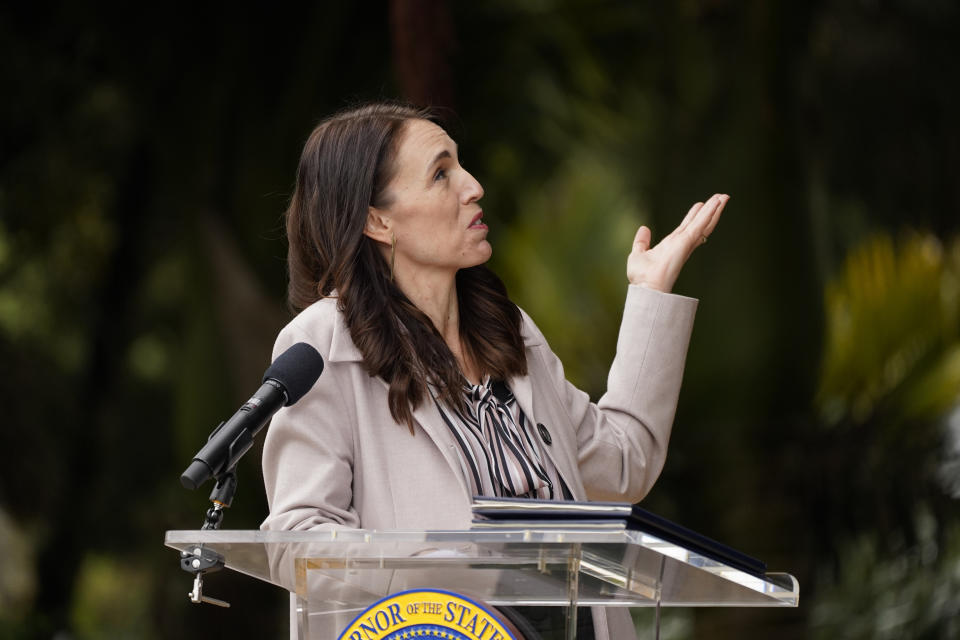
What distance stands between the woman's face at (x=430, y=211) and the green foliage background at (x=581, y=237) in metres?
2.29

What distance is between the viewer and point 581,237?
8758 mm

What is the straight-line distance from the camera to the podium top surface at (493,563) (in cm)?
202

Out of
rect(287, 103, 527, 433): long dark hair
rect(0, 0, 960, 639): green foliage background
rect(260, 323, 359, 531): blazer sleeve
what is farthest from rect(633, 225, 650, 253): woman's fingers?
rect(0, 0, 960, 639): green foliage background

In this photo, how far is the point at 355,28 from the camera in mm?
7840

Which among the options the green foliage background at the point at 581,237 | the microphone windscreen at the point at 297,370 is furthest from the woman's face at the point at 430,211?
the green foliage background at the point at 581,237

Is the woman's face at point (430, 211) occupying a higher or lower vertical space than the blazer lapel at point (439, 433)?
higher

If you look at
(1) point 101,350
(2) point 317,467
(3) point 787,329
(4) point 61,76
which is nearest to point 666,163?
(3) point 787,329

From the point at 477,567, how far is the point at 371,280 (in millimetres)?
895

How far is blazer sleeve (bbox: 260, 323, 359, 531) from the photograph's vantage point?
2.41 meters

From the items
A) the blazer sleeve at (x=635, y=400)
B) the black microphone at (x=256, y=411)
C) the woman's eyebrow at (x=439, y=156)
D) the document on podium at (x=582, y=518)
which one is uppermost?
the woman's eyebrow at (x=439, y=156)

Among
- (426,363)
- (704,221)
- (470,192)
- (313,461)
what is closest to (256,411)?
(313,461)

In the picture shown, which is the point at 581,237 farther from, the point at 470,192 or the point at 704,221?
the point at 470,192

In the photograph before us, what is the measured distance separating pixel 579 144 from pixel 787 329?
555cm

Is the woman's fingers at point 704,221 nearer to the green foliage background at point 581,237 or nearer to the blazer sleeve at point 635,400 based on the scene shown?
the blazer sleeve at point 635,400
